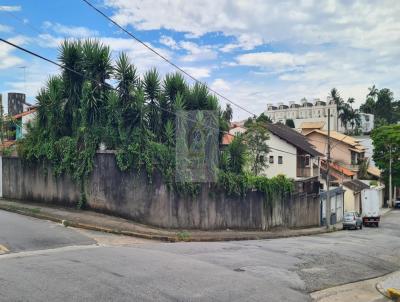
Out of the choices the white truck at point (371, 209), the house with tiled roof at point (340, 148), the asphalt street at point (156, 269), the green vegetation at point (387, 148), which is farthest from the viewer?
the house with tiled roof at point (340, 148)

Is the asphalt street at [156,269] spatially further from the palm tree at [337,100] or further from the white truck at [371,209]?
the palm tree at [337,100]

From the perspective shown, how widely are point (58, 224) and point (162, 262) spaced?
297 inches

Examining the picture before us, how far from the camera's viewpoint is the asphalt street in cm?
823

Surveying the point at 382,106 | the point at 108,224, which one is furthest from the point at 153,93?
the point at 382,106

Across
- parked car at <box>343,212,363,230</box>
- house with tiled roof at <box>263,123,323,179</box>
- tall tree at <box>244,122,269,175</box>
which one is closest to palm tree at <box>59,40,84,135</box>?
tall tree at <box>244,122,269,175</box>

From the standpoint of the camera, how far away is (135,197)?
19391mm

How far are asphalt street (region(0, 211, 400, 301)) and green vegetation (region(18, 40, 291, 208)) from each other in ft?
13.3

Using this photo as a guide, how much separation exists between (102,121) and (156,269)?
452 inches

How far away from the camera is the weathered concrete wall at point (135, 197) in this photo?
19.4 metres

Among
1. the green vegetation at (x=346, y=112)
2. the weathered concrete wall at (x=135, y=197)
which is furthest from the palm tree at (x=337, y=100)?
the weathered concrete wall at (x=135, y=197)

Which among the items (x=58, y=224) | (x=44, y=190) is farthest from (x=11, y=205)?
(x=58, y=224)

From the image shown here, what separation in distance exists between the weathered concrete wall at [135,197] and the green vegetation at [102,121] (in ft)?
1.65

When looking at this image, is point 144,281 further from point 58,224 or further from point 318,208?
point 318,208

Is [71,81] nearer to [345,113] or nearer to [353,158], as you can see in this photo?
[353,158]
